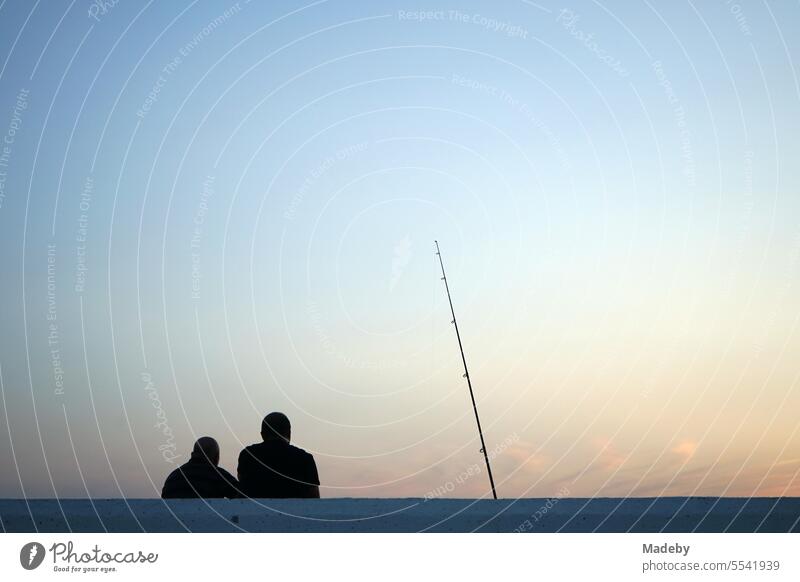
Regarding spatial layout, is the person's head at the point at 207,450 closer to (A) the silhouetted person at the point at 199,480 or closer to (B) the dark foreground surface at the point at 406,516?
(A) the silhouetted person at the point at 199,480

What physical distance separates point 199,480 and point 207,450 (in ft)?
1.63

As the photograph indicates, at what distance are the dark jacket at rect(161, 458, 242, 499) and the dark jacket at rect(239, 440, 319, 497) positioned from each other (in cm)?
23

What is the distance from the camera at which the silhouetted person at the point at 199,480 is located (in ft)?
32.5

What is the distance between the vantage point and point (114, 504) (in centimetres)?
711
